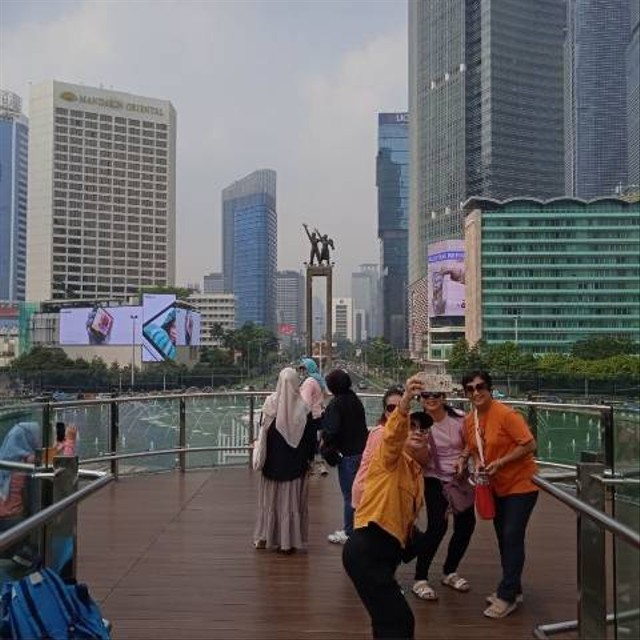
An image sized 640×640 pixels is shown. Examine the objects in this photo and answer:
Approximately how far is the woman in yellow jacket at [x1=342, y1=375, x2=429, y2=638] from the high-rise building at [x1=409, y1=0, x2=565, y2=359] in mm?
128944

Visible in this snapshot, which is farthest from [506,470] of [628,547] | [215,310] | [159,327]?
[215,310]

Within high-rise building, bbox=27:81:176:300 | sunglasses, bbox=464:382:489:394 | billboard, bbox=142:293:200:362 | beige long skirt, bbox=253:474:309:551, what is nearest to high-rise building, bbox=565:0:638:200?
high-rise building, bbox=27:81:176:300

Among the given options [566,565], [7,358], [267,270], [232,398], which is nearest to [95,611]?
[566,565]

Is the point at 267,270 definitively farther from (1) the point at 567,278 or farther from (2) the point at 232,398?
(2) the point at 232,398

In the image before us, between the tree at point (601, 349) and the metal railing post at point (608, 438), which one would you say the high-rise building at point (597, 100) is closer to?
the tree at point (601, 349)

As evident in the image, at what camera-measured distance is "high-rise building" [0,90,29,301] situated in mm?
146125

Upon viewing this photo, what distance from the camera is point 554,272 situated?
98.1 meters

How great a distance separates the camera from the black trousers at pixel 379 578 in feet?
9.71

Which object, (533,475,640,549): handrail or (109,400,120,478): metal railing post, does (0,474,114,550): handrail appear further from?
(109,400,120,478): metal railing post

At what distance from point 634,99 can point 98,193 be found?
99.0 meters

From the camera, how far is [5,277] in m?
148

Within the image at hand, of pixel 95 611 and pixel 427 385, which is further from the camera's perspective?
pixel 427 385

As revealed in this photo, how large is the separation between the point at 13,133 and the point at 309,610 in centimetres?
15930

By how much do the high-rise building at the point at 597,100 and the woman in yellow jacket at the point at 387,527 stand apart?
166m
